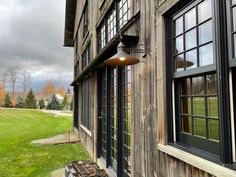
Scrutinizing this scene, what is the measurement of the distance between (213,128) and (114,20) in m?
4.44

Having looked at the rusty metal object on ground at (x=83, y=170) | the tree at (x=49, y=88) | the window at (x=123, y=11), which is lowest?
the rusty metal object on ground at (x=83, y=170)

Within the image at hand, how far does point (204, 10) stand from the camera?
240 centimetres

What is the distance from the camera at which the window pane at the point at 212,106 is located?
7.45 feet

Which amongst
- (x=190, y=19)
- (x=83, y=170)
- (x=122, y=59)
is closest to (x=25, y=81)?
(x=83, y=170)

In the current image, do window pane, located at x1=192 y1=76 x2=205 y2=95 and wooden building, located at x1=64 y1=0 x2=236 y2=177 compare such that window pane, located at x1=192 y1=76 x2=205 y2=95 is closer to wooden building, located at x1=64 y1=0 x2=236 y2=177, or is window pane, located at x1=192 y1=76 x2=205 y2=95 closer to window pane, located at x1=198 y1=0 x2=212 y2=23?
wooden building, located at x1=64 y1=0 x2=236 y2=177

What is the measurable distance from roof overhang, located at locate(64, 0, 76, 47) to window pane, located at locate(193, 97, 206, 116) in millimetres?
13704

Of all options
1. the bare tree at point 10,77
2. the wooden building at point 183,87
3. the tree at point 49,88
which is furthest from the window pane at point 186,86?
the tree at point 49,88

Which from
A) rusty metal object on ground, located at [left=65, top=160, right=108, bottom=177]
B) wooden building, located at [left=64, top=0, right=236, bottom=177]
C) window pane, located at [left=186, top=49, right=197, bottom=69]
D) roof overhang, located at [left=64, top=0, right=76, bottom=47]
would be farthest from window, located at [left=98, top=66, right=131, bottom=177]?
roof overhang, located at [left=64, top=0, right=76, bottom=47]

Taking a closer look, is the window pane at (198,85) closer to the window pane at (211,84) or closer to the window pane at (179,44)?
the window pane at (211,84)

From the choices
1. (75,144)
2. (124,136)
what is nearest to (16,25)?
(75,144)

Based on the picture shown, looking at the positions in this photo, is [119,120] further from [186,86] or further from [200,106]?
[200,106]

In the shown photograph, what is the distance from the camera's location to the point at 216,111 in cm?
226

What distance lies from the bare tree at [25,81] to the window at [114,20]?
62.0 m

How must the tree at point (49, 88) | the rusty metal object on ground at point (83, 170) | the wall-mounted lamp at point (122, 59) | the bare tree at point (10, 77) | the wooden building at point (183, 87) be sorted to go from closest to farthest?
the wooden building at point (183, 87) → the wall-mounted lamp at point (122, 59) → the rusty metal object on ground at point (83, 170) → the bare tree at point (10, 77) → the tree at point (49, 88)
